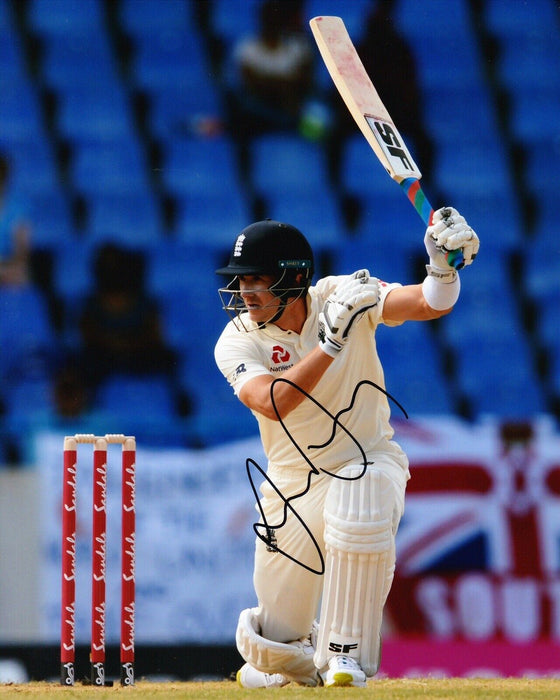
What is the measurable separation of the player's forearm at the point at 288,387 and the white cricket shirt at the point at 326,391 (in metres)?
0.13

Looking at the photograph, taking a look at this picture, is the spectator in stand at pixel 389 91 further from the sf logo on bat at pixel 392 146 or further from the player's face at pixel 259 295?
the player's face at pixel 259 295

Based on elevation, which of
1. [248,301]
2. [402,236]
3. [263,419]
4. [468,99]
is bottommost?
[263,419]

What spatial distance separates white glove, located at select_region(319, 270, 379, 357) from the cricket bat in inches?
15.5

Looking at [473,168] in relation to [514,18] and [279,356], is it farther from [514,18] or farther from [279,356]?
[279,356]

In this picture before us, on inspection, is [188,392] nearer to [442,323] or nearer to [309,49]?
[442,323]

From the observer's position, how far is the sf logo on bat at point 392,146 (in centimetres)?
327

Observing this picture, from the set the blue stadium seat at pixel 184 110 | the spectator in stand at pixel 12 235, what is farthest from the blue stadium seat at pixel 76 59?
the spectator in stand at pixel 12 235

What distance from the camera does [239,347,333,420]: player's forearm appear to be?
3025 mm

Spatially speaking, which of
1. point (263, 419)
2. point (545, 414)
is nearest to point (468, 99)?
point (545, 414)

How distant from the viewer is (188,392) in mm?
5141

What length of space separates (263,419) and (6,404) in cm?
184

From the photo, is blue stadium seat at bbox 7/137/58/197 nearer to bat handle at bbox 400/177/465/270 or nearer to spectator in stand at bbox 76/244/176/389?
spectator in stand at bbox 76/244/176/389

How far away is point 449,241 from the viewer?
2.88m

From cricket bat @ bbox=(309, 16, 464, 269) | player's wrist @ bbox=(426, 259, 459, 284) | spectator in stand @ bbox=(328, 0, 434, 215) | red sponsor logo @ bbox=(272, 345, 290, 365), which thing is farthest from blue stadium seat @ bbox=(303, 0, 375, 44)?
player's wrist @ bbox=(426, 259, 459, 284)
